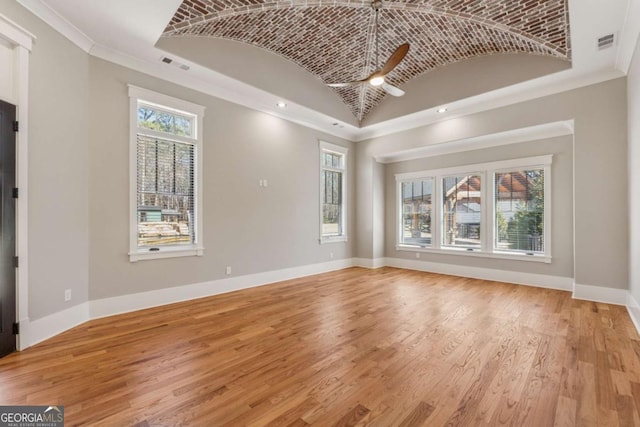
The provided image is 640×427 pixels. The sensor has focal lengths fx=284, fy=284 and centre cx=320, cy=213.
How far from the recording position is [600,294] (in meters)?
4.25

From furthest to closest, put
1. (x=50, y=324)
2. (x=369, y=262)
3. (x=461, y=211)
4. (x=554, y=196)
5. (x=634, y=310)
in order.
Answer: (x=369, y=262)
(x=461, y=211)
(x=554, y=196)
(x=634, y=310)
(x=50, y=324)

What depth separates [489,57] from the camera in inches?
193

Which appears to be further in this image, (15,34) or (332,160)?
(332,160)

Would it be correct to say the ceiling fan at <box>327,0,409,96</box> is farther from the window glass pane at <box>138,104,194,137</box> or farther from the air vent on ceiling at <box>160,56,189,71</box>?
the window glass pane at <box>138,104,194,137</box>

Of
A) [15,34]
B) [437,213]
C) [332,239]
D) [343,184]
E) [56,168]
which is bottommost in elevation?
[332,239]

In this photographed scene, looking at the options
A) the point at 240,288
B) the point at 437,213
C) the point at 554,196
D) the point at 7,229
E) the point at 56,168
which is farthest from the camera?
the point at 437,213

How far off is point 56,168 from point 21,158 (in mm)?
367

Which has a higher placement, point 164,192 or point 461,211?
point 164,192

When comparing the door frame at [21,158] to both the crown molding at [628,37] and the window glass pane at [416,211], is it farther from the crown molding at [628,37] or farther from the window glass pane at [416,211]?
the window glass pane at [416,211]

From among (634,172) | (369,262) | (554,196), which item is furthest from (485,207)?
(369,262)

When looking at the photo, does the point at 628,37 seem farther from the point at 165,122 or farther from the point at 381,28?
the point at 165,122

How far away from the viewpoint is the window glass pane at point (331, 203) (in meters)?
6.83

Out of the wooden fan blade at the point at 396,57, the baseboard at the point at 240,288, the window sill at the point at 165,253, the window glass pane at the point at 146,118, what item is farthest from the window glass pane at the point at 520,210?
the window glass pane at the point at 146,118

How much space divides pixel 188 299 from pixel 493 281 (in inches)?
225
